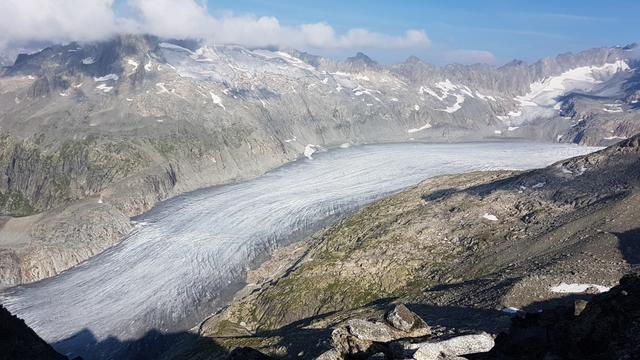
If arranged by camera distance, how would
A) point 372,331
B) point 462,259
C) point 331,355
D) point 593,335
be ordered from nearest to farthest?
1. point 593,335
2. point 331,355
3. point 372,331
4. point 462,259

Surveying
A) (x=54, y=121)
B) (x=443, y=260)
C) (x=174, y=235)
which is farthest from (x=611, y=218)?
(x=54, y=121)

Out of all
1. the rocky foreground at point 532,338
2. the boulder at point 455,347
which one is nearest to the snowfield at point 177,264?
the rocky foreground at point 532,338

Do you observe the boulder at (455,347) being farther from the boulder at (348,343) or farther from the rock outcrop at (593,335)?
the boulder at (348,343)

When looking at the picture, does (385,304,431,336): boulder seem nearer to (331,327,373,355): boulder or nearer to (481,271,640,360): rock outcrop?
(331,327,373,355): boulder

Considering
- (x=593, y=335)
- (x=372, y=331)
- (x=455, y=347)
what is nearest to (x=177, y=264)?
(x=372, y=331)

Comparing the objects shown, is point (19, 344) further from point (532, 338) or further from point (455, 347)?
point (532, 338)

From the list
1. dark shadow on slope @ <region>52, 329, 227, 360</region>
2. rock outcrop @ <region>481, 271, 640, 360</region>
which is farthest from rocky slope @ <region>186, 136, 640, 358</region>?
dark shadow on slope @ <region>52, 329, 227, 360</region>
